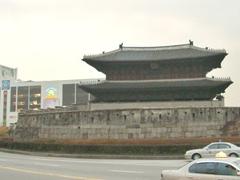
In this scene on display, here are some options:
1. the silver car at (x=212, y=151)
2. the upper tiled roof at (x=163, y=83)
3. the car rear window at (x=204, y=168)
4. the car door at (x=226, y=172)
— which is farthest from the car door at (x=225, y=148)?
the upper tiled roof at (x=163, y=83)

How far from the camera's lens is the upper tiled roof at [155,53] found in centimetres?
5203

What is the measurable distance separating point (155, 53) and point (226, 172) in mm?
42630

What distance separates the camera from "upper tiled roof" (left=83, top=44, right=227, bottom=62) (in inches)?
2048

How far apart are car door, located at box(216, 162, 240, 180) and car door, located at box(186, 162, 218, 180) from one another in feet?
0.40

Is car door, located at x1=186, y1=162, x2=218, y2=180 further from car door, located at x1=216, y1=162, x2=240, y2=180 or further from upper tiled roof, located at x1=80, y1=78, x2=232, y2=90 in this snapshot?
upper tiled roof, located at x1=80, y1=78, x2=232, y2=90

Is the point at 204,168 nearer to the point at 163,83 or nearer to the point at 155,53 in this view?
the point at 163,83

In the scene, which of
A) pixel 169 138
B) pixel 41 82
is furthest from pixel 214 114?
pixel 41 82

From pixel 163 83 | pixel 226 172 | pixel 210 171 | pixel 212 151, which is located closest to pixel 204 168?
pixel 210 171

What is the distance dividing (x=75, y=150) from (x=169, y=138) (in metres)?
8.63

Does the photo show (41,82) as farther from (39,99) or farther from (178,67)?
(178,67)

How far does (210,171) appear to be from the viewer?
531 inches

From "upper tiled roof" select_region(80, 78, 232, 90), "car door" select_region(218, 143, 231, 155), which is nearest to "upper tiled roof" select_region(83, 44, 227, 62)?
"upper tiled roof" select_region(80, 78, 232, 90)

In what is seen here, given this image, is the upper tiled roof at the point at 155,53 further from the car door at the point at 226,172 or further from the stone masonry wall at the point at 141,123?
the car door at the point at 226,172

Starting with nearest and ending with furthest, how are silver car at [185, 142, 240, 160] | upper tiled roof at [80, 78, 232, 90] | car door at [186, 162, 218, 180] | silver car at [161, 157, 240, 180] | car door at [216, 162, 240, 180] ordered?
1. car door at [216, 162, 240, 180]
2. silver car at [161, 157, 240, 180]
3. car door at [186, 162, 218, 180]
4. silver car at [185, 142, 240, 160]
5. upper tiled roof at [80, 78, 232, 90]
